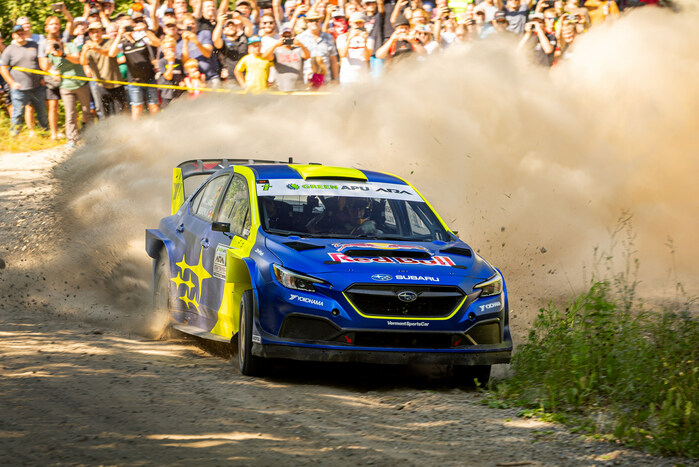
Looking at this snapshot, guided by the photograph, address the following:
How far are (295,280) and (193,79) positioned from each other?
10.2 m

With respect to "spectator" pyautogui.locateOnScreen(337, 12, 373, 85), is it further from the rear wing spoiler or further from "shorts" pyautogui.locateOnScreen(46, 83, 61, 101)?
the rear wing spoiler

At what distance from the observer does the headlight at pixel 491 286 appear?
668cm

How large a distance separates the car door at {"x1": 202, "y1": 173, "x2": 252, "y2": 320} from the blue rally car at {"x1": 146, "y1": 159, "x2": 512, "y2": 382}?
1 cm

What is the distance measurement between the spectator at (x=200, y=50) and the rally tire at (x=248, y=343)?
9.61 meters

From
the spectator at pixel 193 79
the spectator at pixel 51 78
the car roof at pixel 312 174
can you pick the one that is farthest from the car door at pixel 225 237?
the spectator at pixel 51 78

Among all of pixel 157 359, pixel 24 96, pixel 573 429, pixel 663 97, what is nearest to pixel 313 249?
pixel 157 359

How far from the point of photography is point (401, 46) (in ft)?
50.0

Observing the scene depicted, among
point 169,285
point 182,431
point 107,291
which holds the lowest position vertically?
point 107,291

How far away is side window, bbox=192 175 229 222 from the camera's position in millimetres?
8219

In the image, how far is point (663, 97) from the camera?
13.0 m

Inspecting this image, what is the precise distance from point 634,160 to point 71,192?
7.28m

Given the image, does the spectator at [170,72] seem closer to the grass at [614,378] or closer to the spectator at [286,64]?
the spectator at [286,64]

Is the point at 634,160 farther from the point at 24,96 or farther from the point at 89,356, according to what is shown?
the point at 24,96

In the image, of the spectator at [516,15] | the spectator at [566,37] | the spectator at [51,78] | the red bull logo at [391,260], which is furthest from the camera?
the spectator at [51,78]
